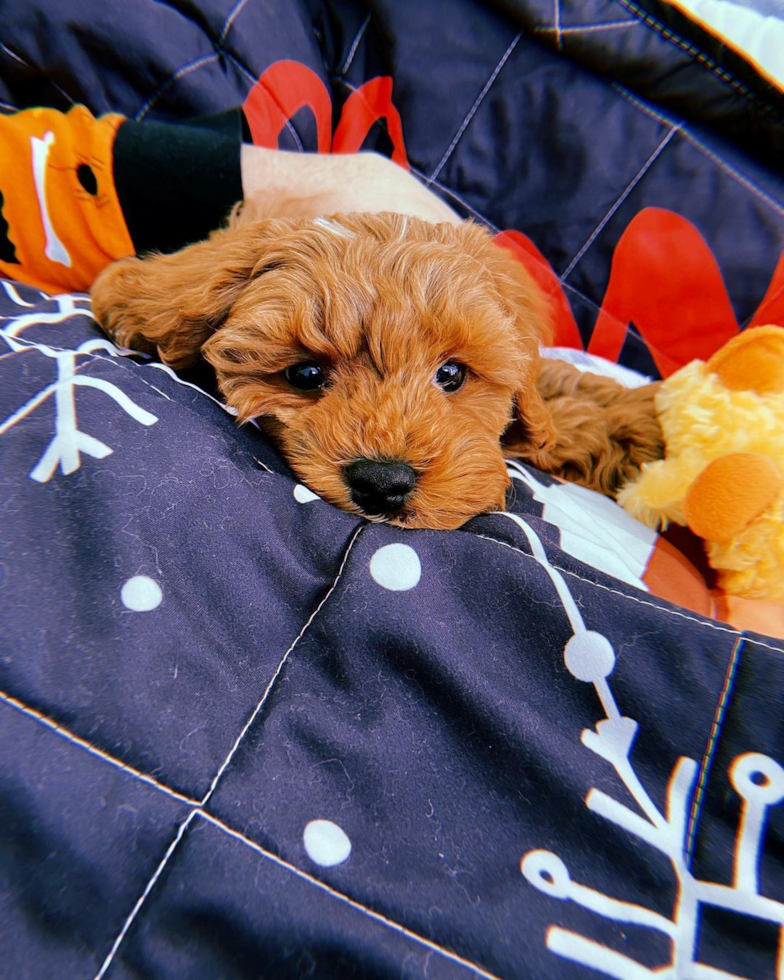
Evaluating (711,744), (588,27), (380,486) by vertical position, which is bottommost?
(380,486)

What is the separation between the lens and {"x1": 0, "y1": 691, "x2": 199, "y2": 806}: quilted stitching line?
77cm

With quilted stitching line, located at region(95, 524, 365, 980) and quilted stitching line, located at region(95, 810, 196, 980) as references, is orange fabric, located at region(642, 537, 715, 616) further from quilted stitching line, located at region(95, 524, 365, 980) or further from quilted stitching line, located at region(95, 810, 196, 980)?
quilted stitching line, located at region(95, 810, 196, 980)

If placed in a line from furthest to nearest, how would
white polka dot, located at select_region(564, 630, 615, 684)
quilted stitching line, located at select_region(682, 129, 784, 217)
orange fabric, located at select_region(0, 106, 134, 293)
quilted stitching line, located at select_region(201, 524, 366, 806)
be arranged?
1. quilted stitching line, located at select_region(682, 129, 784, 217)
2. orange fabric, located at select_region(0, 106, 134, 293)
3. white polka dot, located at select_region(564, 630, 615, 684)
4. quilted stitching line, located at select_region(201, 524, 366, 806)

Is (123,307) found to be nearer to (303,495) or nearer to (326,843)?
(303,495)

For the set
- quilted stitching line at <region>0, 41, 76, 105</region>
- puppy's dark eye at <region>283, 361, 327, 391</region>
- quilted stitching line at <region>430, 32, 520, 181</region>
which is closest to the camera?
puppy's dark eye at <region>283, 361, 327, 391</region>

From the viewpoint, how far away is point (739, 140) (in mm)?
2148

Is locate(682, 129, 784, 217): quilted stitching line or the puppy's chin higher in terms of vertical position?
locate(682, 129, 784, 217): quilted stitching line

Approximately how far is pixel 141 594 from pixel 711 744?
2.90 feet

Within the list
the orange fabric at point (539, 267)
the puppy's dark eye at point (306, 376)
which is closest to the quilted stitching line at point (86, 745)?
the puppy's dark eye at point (306, 376)

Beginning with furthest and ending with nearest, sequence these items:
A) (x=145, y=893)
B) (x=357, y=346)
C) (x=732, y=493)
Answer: (x=357, y=346)
(x=732, y=493)
(x=145, y=893)

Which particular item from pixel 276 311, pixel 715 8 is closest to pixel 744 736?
pixel 276 311

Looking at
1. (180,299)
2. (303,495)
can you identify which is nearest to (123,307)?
(180,299)

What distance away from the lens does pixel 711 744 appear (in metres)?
0.88

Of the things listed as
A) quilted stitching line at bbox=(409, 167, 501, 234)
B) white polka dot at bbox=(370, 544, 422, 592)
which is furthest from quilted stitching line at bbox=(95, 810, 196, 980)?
quilted stitching line at bbox=(409, 167, 501, 234)
